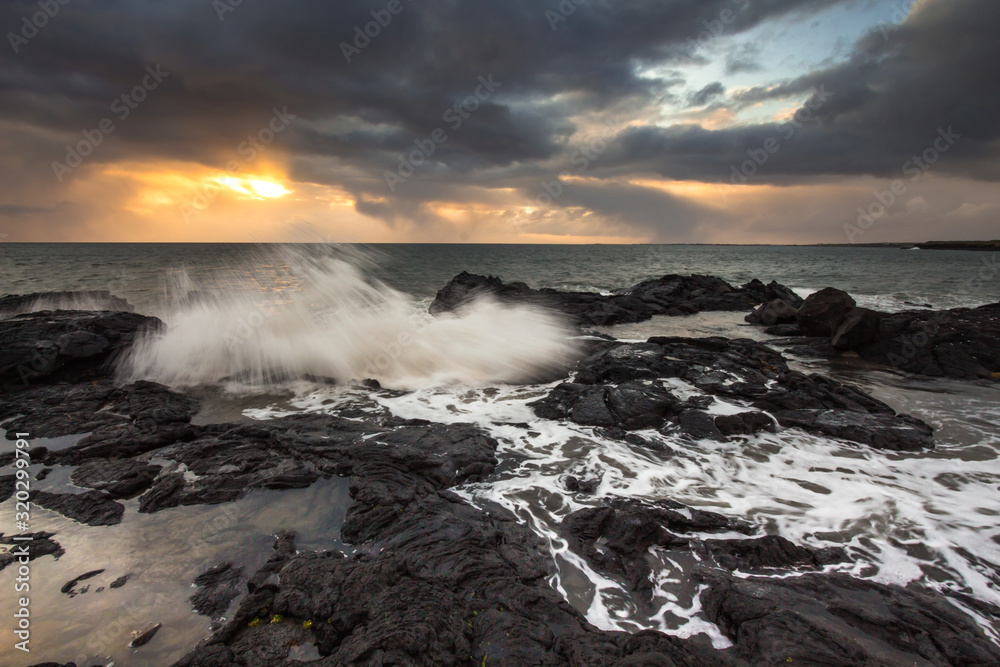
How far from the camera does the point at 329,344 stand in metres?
12.4

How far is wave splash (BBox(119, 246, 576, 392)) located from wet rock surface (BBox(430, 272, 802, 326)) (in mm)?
4630

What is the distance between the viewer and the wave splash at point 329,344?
1075 cm

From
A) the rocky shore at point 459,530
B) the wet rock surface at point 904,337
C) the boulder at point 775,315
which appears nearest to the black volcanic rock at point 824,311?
the wet rock surface at point 904,337

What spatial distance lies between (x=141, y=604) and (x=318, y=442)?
3.01 metres

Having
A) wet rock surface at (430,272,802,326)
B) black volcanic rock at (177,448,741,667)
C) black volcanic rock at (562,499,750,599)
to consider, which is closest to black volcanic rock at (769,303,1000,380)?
wet rock surface at (430,272,802,326)

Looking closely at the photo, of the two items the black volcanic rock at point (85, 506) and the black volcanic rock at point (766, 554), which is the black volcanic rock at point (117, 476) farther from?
the black volcanic rock at point (766, 554)

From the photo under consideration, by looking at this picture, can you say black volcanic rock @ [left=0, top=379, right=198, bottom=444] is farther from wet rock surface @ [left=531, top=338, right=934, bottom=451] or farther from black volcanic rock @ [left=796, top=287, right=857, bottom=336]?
black volcanic rock @ [left=796, top=287, right=857, bottom=336]

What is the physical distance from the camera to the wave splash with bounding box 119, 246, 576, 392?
35.3 feet

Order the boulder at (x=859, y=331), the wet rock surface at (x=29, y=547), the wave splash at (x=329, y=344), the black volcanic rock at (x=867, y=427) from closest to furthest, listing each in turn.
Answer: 1. the wet rock surface at (x=29, y=547)
2. the black volcanic rock at (x=867, y=427)
3. the wave splash at (x=329, y=344)
4. the boulder at (x=859, y=331)

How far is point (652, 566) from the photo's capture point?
431cm

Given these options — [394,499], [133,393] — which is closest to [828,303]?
[394,499]

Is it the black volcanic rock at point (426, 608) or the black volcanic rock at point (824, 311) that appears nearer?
the black volcanic rock at point (426, 608)

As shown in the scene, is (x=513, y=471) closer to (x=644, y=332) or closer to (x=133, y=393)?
(x=133, y=393)

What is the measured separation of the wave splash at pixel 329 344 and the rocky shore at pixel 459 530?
152 cm
